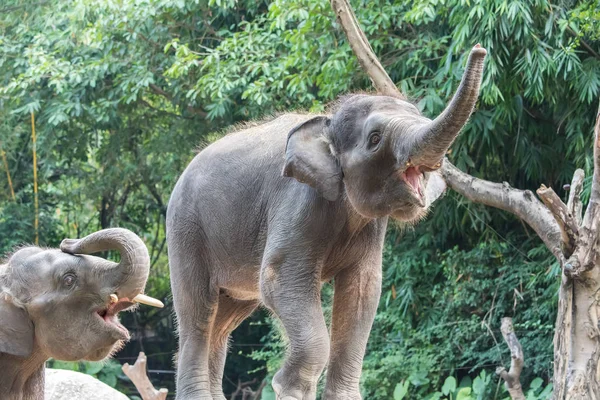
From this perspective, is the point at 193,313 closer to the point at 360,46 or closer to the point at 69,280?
the point at 69,280

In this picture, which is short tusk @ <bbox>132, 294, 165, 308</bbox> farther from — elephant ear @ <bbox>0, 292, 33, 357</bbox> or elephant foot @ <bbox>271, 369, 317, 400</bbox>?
elephant foot @ <bbox>271, 369, 317, 400</bbox>

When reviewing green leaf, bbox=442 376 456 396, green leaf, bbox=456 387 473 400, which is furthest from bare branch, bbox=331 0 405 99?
green leaf, bbox=442 376 456 396

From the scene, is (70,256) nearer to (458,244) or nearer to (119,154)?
(458,244)

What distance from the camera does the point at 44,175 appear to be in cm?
1330

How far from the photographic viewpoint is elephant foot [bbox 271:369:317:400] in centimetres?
368

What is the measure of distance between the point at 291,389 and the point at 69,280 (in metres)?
0.84

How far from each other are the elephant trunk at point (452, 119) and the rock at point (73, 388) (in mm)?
3919

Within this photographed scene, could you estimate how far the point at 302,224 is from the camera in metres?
3.75

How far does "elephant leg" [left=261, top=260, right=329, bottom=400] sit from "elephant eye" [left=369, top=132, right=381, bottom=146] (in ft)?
1.76

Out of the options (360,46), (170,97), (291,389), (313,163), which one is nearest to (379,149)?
(313,163)

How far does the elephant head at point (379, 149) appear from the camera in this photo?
124 inches

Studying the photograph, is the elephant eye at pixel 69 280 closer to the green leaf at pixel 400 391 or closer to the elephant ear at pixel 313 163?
the elephant ear at pixel 313 163

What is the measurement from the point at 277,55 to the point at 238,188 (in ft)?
20.3

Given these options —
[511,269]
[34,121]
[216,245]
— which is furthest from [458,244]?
[216,245]
